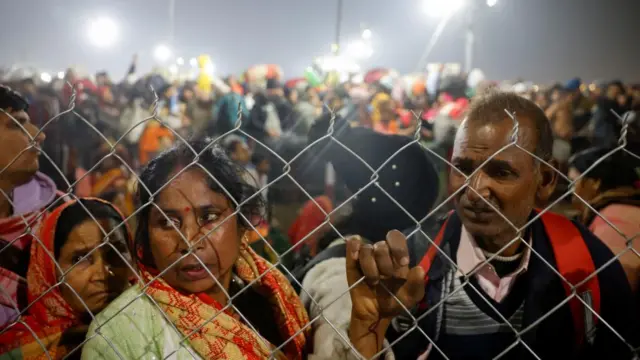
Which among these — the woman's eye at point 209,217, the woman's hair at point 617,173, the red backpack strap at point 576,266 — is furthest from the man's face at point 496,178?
the woman's hair at point 617,173

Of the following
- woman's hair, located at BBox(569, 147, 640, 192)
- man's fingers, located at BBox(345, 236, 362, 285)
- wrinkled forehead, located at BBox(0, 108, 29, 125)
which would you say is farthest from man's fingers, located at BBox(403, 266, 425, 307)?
woman's hair, located at BBox(569, 147, 640, 192)

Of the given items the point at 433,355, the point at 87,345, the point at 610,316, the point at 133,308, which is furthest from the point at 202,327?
the point at 610,316

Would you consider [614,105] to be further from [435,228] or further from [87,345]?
[87,345]

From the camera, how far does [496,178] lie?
1492 mm

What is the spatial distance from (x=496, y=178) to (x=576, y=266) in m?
0.39

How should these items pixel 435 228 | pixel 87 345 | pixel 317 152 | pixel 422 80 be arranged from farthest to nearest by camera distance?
pixel 422 80, pixel 317 152, pixel 435 228, pixel 87 345

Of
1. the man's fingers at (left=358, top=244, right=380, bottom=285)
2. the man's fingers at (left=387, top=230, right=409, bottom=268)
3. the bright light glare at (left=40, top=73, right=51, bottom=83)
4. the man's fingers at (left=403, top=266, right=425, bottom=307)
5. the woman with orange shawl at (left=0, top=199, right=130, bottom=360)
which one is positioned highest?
the man's fingers at (left=387, top=230, right=409, bottom=268)

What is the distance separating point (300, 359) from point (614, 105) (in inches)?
246

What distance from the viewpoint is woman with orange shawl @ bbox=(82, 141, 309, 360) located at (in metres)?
1.38

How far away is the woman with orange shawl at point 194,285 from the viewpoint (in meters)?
1.38

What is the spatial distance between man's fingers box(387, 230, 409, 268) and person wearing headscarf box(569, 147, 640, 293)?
0.65 metres

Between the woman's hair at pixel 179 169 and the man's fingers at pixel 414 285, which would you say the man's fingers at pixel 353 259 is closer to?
the man's fingers at pixel 414 285

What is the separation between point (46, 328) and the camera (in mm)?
1814

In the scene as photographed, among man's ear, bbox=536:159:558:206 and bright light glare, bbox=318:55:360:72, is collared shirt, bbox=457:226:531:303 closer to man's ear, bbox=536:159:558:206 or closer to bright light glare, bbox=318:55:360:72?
man's ear, bbox=536:159:558:206
